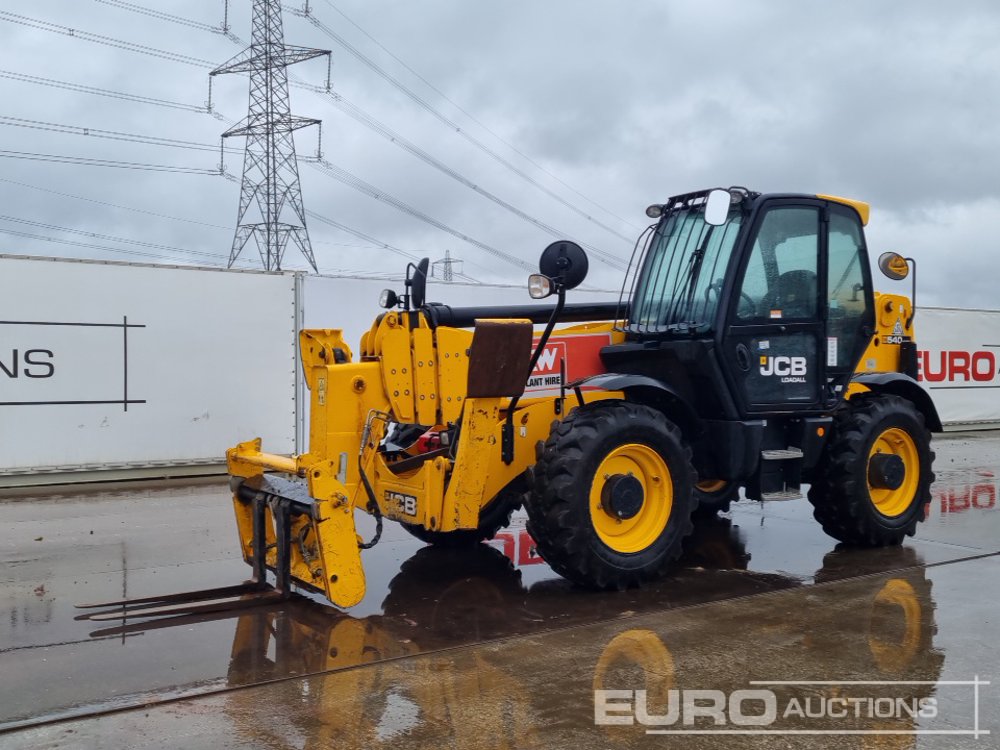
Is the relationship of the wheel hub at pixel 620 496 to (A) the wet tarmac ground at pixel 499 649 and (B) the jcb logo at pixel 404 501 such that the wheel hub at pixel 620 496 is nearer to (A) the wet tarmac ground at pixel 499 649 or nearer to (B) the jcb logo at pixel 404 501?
(A) the wet tarmac ground at pixel 499 649

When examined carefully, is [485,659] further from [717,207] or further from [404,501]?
[717,207]

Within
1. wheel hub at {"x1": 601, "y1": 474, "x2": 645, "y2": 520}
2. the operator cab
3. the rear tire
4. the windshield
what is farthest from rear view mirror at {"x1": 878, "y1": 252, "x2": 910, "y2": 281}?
wheel hub at {"x1": 601, "y1": 474, "x2": 645, "y2": 520}

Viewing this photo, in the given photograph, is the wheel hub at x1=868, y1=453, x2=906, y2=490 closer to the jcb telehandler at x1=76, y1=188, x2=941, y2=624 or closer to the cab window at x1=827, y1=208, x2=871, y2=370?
the jcb telehandler at x1=76, y1=188, x2=941, y2=624

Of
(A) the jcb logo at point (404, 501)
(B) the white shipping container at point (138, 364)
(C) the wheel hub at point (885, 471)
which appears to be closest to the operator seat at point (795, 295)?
(C) the wheel hub at point (885, 471)

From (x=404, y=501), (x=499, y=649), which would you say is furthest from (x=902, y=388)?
(x=499, y=649)

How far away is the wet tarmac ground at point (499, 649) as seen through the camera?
148 inches

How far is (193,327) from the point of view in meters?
11.7

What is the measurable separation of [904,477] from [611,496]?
2786mm

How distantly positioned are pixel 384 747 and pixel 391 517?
7.90ft

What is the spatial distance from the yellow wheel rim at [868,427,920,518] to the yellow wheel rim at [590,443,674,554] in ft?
6.89

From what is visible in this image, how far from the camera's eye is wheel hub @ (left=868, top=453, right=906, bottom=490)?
22.7 ft

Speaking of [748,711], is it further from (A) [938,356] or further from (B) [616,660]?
(A) [938,356]

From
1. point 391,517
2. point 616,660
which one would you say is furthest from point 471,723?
point 391,517

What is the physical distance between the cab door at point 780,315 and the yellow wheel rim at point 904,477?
844mm
